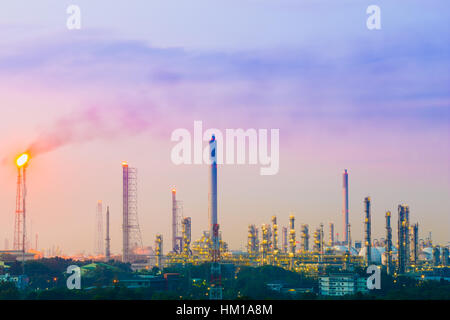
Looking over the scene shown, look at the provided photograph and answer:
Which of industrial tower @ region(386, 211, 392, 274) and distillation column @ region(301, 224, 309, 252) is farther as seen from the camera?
distillation column @ region(301, 224, 309, 252)

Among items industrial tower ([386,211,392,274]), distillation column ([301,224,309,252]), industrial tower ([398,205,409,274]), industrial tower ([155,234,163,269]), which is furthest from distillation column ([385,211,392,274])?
industrial tower ([155,234,163,269])

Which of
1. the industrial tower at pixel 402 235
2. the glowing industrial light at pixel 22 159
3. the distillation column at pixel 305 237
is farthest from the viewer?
the distillation column at pixel 305 237

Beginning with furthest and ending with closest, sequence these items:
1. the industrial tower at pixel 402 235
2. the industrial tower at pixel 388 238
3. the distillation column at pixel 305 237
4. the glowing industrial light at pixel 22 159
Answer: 1. the distillation column at pixel 305 237
2. the industrial tower at pixel 402 235
3. the industrial tower at pixel 388 238
4. the glowing industrial light at pixel 22 159

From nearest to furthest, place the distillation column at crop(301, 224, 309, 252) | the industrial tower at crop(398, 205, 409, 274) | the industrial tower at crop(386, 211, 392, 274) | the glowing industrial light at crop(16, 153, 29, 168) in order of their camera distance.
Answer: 1. the glowing industrial light at crop(16, 153, 29, 168)
2. the industrial tower at crop(386, 211, 392, 274)
3. the industrial tower at crop(398, 205, 409, 274)
4. the distillation column at crop(301, 224, 309, 252)

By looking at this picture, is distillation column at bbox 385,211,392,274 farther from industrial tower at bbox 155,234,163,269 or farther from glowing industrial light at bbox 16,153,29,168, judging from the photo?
glowing industrial light at bbox 16,153,29,168

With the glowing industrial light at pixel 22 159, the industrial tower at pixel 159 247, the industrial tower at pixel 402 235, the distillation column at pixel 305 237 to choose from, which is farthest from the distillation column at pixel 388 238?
the glowing industrial light at pixel 22 159

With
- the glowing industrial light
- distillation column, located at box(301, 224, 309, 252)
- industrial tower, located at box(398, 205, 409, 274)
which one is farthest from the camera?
distillation column, located at box(301, 224, 309, 252)

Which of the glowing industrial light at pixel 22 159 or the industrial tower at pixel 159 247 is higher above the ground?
the glowing industrial light at pixel 22 159

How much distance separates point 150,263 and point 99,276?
34.9 m

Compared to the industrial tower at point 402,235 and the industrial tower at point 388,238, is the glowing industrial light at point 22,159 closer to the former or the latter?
the industrial tower at point 388,238

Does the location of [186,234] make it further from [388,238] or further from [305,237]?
→ [388,238]

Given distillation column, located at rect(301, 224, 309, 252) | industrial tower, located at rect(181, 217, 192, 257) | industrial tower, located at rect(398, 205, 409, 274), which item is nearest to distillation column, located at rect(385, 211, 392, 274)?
industrial tower, located at rect(398, 205, 409, 274)

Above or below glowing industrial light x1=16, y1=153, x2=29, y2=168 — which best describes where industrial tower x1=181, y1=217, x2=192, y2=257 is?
below
